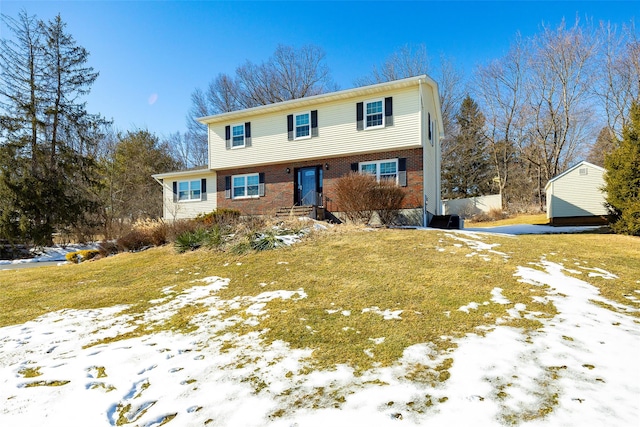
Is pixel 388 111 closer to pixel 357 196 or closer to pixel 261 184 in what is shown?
pixel 357 196

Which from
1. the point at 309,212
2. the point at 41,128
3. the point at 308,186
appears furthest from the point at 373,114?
the point at 41,128

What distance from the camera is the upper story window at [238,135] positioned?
16.7 meters

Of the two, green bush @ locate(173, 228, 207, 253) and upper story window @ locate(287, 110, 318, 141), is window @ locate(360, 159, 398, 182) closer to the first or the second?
upper story window @ locate(287, 110, 318, 141)

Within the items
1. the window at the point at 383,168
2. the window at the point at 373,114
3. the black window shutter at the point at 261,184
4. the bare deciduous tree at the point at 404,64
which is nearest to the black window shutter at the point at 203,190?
the black window shutter at the point at 261,184

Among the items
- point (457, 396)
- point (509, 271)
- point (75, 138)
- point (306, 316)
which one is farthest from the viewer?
point (75, 138)

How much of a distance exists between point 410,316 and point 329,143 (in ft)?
38.0

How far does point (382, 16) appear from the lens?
1440 centimetres

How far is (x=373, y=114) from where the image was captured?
46.0 feet

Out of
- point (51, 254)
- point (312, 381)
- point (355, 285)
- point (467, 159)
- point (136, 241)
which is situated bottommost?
point (51, 254)

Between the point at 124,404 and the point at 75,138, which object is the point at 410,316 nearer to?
the point at 124,404

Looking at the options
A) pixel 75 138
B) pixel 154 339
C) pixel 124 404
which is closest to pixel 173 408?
pixel 124 404

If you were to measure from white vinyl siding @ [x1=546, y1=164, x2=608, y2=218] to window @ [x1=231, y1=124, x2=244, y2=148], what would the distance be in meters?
16.9

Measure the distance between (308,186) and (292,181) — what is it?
855 mm

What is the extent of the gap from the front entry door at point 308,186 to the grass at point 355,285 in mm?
5844
